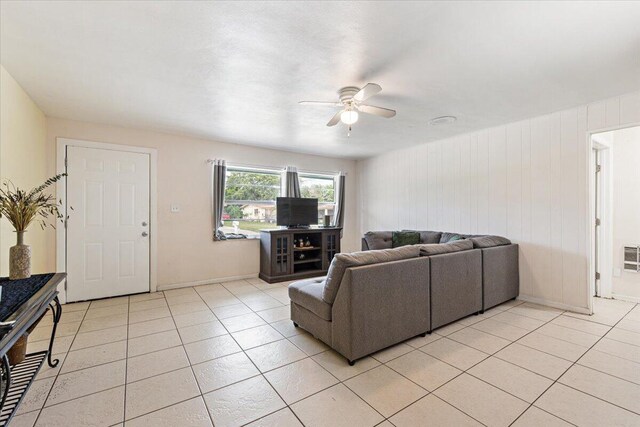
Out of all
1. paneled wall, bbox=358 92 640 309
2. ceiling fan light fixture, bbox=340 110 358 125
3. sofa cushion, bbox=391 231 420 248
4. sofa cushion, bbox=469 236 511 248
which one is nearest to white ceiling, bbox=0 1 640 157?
ceiling fan light fixture, bbox=340 110 358 125

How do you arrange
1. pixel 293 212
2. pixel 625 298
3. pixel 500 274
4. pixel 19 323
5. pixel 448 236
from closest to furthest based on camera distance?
pixel 19 323
pixel 500 274
pixel 625 298
pixel 448 236
pixel 293 212

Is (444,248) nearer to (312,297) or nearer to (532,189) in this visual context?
(312,297)

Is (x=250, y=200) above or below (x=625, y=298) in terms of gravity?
above

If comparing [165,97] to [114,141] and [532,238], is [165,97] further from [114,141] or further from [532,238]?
[532,238]

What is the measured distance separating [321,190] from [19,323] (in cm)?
540

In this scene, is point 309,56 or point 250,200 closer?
point 309,56

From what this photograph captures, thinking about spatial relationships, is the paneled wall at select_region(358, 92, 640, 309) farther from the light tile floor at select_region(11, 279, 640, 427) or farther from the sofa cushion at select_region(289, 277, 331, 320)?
the sofa cushion at select_region(289, 277, 331, 320)

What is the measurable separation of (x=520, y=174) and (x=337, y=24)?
343 cm

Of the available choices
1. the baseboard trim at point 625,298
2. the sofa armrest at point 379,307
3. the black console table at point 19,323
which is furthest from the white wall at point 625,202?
the black console table at point 19,323

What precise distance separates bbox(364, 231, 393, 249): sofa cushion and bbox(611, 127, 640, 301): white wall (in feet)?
10.4

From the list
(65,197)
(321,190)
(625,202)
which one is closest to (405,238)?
(321,190)

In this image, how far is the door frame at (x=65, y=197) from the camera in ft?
12.5

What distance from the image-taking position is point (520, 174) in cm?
397

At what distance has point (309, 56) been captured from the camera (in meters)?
2.31
